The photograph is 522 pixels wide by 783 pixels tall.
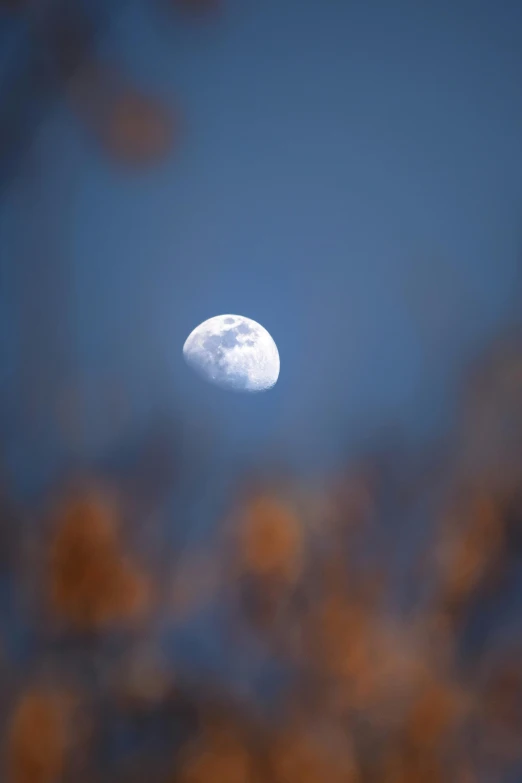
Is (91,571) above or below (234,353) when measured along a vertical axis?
→ below

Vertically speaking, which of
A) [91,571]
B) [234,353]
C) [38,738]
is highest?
[234,353]

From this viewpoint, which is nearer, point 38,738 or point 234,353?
point 38,738

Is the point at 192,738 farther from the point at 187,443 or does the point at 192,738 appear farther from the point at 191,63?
the point at 191,63

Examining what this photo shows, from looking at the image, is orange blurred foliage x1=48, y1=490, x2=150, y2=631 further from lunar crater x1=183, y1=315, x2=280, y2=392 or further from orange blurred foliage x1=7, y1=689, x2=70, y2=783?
lunar crater x1=183, y1=315, x2=280, y2=392

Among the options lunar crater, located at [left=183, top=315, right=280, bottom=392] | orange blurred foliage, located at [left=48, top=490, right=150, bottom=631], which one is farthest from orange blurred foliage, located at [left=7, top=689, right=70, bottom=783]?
lunar crater, located at [left=183, top=315, right=280, bottom=392]

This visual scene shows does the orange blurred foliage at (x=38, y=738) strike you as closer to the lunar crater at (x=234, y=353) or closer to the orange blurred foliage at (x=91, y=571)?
the orange blurred foliage at (x=91, y=571)

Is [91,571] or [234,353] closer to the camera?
[91,571]

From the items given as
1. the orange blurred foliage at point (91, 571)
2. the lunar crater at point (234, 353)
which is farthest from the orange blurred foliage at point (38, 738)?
the lunar crater at point (234, 353)

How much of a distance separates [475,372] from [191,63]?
134cm

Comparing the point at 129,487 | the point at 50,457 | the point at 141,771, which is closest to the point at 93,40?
the point at 50,457

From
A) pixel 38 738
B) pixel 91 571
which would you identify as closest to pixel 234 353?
pixel 91 571

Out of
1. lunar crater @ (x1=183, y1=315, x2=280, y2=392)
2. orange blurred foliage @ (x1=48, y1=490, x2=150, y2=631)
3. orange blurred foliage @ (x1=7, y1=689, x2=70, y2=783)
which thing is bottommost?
orange blurred foliage @ (x1=7, y1=689, x2=70, y2=783)

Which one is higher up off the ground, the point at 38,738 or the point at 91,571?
the point at 91,571

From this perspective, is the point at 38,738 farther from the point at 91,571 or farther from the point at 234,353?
the point at 234,353
